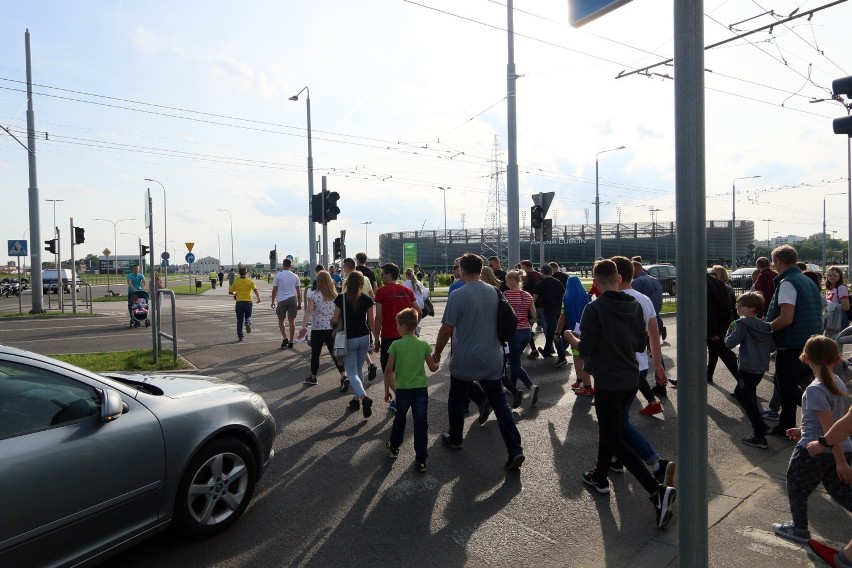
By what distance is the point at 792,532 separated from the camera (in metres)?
3.72

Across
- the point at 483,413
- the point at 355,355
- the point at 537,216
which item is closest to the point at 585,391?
the point at 483,413

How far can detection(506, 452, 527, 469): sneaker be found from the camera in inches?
198

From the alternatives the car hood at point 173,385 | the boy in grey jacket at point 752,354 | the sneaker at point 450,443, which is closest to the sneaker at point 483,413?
the sneaker at point 450,443

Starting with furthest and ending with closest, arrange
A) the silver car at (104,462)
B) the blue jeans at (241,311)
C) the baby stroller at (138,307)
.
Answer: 1. the baby stroller at (138,307)
2. the blue jeans at (241,311)
3. the silver car at (104,462)

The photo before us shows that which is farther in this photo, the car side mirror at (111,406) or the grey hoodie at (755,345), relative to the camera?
the grey hoodie at (755,345)

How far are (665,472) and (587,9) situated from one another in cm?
326

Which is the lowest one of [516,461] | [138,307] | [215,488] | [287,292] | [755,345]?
[516,461]

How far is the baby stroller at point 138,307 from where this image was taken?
1694 cm

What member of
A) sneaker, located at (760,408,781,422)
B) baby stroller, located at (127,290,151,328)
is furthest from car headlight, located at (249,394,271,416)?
baby stroller, located at (127,290,151,328)

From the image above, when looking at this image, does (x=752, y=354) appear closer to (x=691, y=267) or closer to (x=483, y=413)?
(x=483, y=413)

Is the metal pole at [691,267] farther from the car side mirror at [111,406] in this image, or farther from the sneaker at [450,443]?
the sneaker at [450,443]

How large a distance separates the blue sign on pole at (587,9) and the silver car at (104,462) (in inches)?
123

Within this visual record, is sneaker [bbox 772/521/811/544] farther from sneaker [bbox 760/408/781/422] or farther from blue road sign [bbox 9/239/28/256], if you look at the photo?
Result: blue road sign [bbox 9/239/28/256]

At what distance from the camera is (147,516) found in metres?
3.43
